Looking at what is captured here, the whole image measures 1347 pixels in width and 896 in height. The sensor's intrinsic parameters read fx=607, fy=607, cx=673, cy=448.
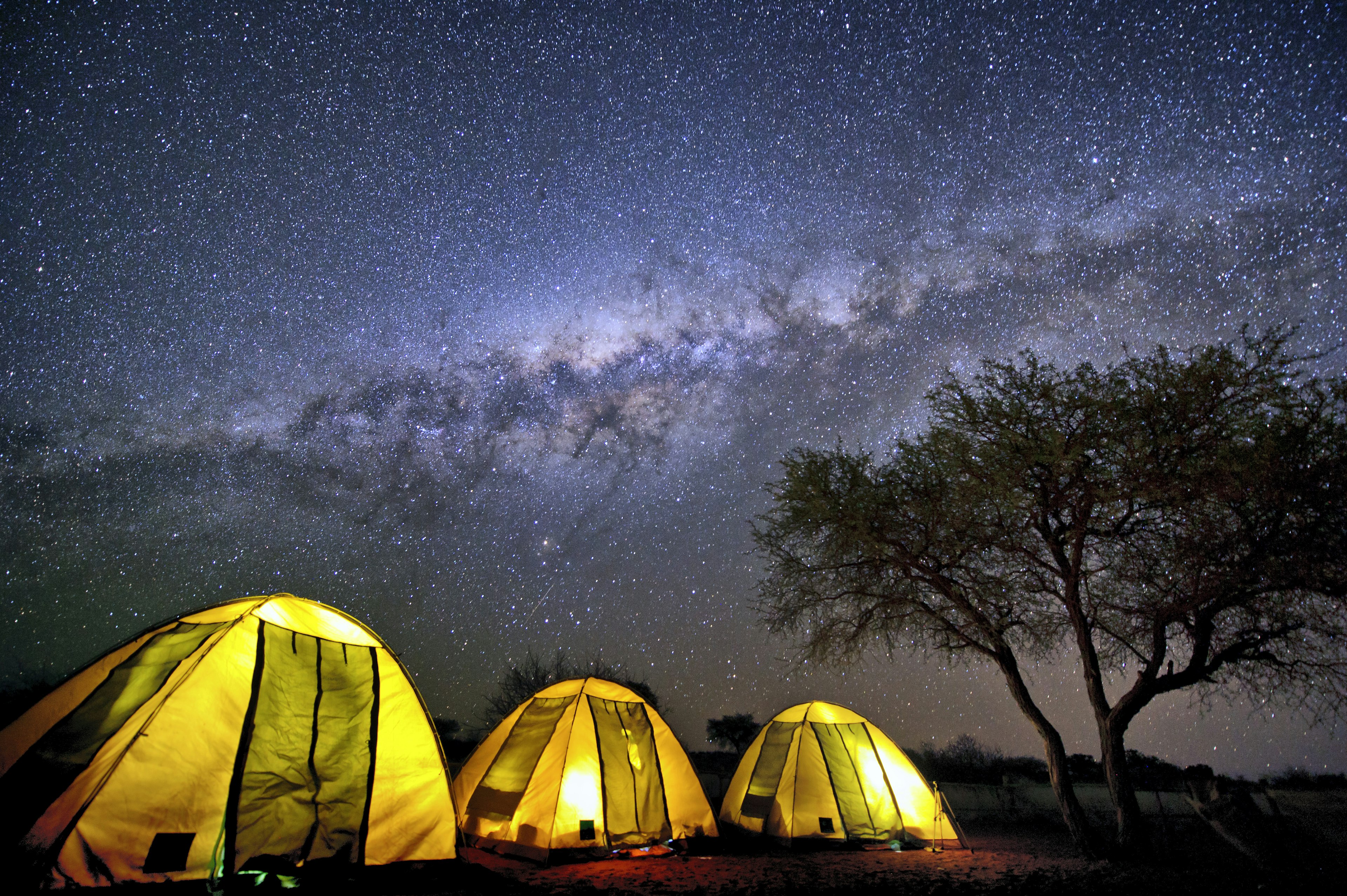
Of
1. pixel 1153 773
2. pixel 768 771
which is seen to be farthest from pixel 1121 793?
pixel 1153 773

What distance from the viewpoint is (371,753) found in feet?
21.0

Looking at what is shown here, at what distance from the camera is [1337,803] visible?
13.9 metres

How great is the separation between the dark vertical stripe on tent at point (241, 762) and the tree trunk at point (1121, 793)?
39.8 ft

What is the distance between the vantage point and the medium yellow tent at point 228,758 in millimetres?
4816

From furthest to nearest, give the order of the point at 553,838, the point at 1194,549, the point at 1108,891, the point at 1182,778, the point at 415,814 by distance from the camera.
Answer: the point at 1182,778, the point at 1194,549, the point at 553,838, the point at 1108,891, the point at 415,814

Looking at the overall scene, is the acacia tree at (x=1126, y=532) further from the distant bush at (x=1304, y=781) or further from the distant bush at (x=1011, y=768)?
the distant bush at (x=1304, y=781)

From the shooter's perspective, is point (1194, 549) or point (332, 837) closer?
point (332, 837)

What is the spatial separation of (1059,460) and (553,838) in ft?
31.9

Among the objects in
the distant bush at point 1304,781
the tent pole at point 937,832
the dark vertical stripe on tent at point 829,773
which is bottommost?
the distant bush at point 1304,781

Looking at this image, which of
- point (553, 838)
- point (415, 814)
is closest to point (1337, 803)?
point (553, 838)

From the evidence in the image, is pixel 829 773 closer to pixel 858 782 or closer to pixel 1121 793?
pixel 858 782

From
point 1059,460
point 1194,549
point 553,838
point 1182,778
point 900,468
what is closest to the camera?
point 553,838

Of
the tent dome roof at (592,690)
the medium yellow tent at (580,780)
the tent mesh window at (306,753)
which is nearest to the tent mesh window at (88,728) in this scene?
the tent mesh window at (306,753)

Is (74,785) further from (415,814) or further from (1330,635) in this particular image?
(1330,635)
